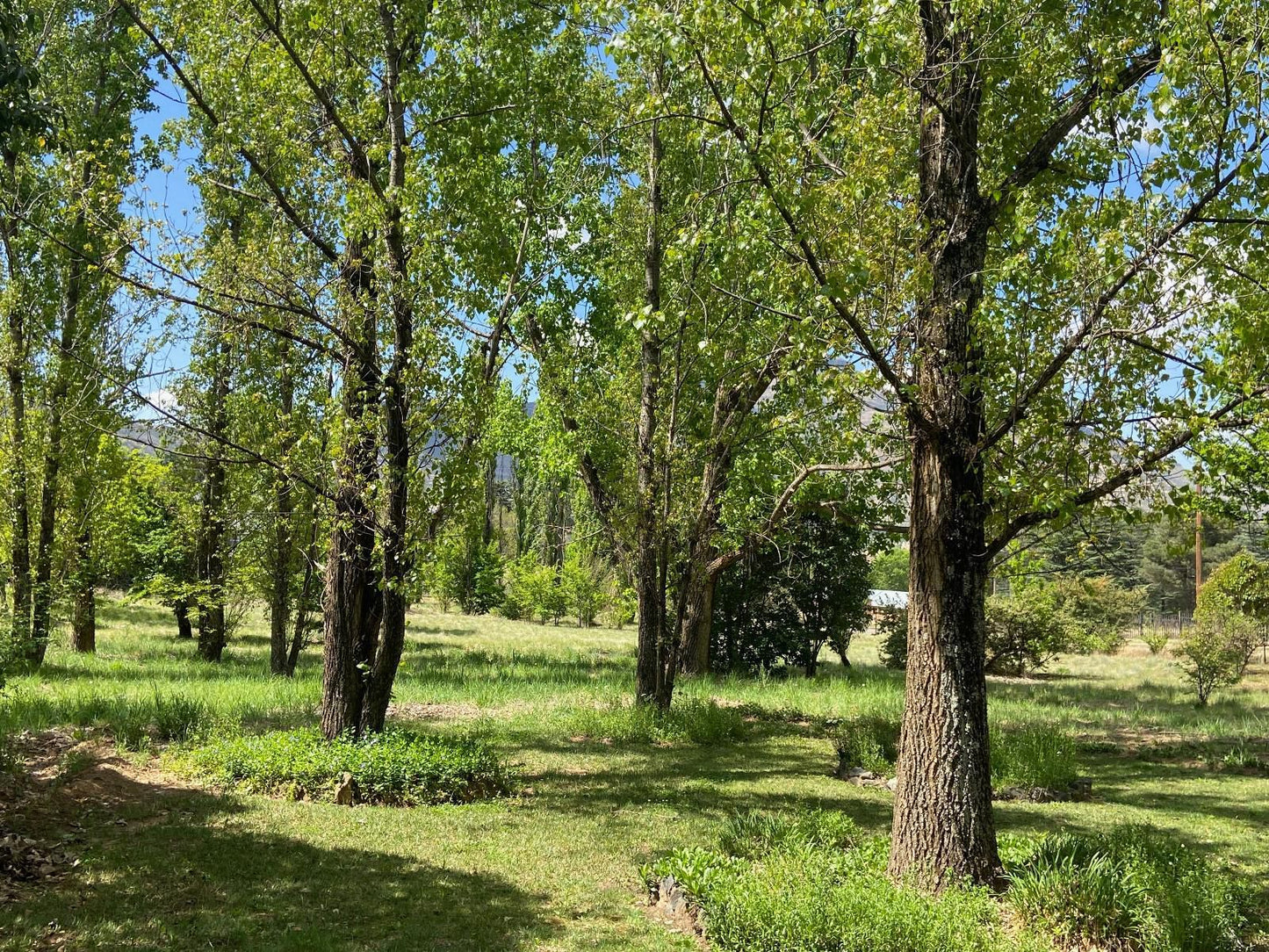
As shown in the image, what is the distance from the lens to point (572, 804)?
7926mm

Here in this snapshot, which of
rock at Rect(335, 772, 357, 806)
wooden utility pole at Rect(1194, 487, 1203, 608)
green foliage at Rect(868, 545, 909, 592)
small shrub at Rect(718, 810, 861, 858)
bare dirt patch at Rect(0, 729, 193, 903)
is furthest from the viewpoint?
green foliage at Rect(868, 545, 909, 592)

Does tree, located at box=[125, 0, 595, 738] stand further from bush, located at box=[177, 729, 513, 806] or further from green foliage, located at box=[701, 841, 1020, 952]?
green foliage, located at box=[701, 841, 1020, 952]

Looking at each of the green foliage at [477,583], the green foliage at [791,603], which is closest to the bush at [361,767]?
the green foliage at [791,603]

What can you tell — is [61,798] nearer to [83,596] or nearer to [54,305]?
[83,596]

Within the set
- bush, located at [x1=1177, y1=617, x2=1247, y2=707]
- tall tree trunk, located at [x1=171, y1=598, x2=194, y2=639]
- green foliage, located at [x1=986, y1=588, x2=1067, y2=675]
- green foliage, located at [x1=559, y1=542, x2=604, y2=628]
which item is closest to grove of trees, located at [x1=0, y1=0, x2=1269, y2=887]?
tall tree trunk, located at [x1=171, y1=598, x2=194, y2=639]

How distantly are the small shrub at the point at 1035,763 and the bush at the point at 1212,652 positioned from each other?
890cm

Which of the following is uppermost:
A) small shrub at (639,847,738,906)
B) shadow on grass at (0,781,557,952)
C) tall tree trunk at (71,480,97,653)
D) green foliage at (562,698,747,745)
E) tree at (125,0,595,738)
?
tree at (125,0,595,738)

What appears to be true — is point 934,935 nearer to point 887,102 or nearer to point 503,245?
point 887,102

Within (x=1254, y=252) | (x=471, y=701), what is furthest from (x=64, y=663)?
(x=1254, y=252)

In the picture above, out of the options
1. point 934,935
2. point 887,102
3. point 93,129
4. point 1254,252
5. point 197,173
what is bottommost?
point 934,935

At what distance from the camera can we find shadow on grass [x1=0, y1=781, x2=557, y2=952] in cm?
466

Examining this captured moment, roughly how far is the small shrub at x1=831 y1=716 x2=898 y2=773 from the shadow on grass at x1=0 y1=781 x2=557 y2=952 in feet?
17.8

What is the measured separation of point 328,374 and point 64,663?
10.5m

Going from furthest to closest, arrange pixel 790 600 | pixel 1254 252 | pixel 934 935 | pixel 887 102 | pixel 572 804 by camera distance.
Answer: pixel 790 600
pixel 572 804
pixel 887 102
pixel 1254 252
pixel 934 935
